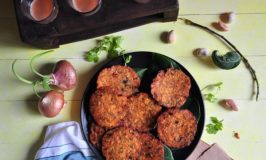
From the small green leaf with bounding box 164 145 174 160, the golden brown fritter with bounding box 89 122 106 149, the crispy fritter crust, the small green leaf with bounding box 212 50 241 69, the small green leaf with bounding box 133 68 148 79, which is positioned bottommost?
the small green leaf with bounding box 164 145 174 160

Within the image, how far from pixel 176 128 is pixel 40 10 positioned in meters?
0.55

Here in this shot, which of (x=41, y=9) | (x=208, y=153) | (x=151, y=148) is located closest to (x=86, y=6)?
(x=41, y=9)

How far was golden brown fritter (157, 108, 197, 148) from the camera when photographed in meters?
1.26

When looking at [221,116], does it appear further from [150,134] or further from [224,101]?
[150,134]

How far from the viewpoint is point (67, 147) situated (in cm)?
131

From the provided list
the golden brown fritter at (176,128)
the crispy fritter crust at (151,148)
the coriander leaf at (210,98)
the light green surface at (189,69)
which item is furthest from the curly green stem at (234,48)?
the crispy fritter crust at (151,148)

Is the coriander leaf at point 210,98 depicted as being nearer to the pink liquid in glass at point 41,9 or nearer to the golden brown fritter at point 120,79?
the golden brown fritter at point 120,79

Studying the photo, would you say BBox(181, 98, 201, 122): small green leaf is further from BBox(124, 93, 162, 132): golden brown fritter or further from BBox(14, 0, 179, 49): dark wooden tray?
BBox(14, 0, 179, 49): dark wooden tray

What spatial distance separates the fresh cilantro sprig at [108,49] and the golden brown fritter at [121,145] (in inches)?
10.4

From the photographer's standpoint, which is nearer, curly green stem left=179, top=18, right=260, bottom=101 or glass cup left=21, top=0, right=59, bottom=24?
glass cup left=21, top=0, right=59, bottom=24

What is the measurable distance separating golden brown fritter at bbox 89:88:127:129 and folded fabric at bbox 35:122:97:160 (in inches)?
3.5

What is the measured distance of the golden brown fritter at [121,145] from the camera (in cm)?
125

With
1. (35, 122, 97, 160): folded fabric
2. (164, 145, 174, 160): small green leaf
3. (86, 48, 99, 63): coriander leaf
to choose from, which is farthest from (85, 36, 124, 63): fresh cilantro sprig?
(164, 145, 174, 160): small green leaf

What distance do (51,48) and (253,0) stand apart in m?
0.71
